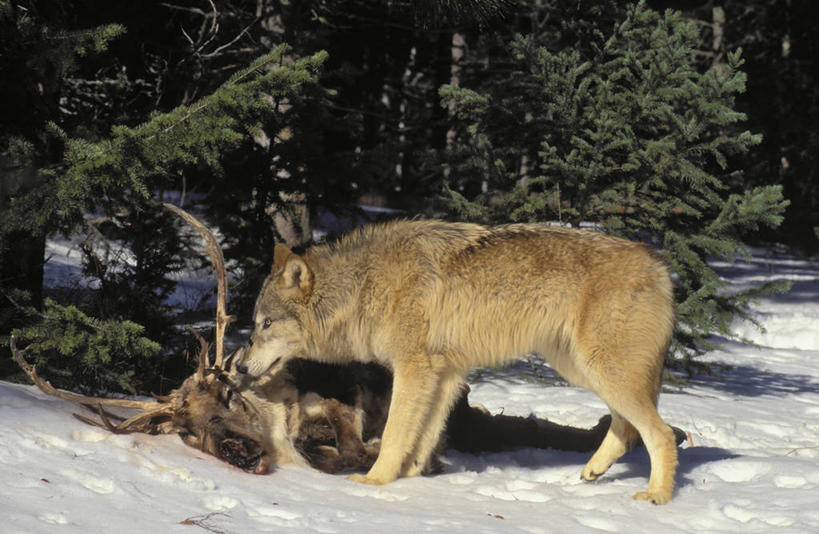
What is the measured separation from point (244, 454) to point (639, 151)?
5508mm

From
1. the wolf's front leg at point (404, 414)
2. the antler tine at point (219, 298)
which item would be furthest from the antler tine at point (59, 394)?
the wolf's front leg at point (404, 414)

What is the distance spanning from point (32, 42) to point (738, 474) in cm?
638

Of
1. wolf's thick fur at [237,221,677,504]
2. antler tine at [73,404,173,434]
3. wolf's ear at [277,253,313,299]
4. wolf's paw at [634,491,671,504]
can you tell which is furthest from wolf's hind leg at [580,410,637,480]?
antler tine at [73,404,173,434]

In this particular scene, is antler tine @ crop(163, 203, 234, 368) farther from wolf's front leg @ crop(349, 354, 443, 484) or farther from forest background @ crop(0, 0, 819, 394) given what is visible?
wolf's front leg @ crop(349, 354, 443, 484)

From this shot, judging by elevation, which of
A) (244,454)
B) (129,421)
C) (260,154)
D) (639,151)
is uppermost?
(639,151)

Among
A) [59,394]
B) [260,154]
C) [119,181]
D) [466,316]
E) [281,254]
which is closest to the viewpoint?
[59,394]

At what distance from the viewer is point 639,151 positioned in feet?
27.5

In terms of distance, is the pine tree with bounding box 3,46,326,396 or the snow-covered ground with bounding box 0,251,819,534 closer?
the snow-covered ground with bounding box 0,251,819,534

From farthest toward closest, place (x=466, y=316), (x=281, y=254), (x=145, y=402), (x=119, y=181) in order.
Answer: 1. (x=119, y=181)
2. (x=281, y=254)
3. (x=466, y=316)
4. (x=145, y=402)

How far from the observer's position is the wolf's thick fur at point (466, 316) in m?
5.11

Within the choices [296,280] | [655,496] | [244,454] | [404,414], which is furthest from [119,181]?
[655,496]

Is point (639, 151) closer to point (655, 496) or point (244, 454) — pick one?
point (655, 496)

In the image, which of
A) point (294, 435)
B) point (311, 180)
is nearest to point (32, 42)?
point (311, 180)

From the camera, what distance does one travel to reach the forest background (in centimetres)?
611
